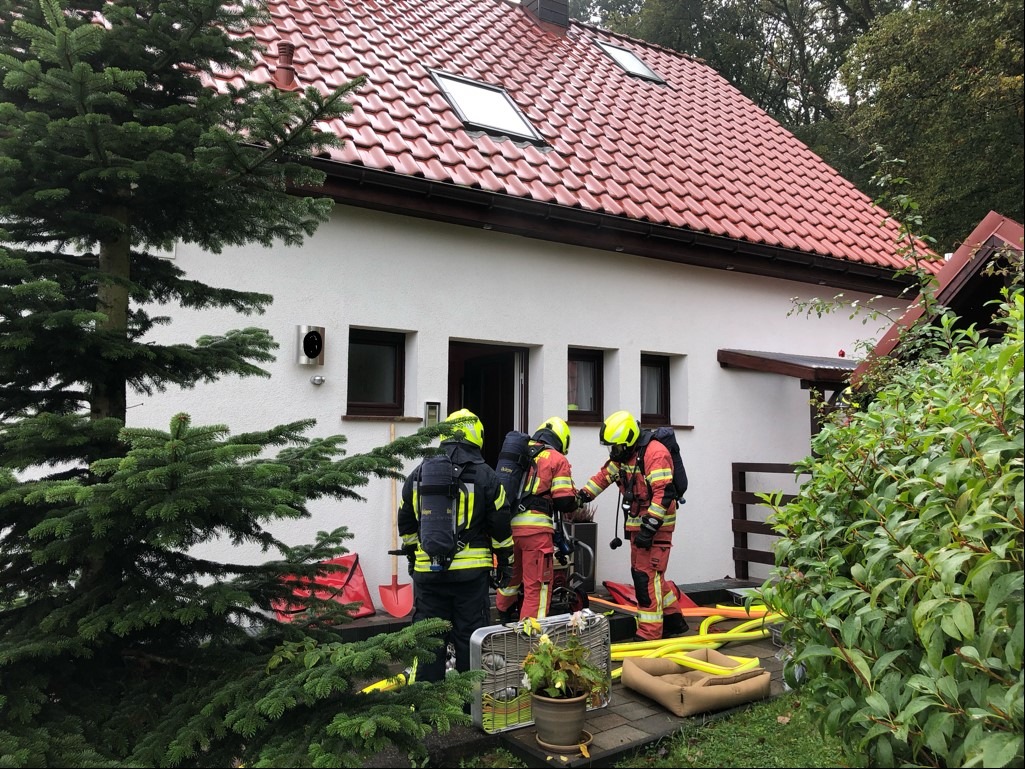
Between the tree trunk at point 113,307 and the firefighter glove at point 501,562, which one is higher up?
the tree trunk at point 113,307

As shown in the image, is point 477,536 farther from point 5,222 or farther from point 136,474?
point 5,222

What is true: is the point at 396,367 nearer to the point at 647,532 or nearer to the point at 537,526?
the point at 537,526

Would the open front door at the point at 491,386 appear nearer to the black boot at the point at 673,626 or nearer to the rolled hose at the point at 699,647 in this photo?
the black boot at the point at 673,626

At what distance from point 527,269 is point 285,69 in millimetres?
3217

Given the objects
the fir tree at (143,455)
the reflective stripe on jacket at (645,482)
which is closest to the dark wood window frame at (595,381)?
the reflective stripe on jacket at (645,482)

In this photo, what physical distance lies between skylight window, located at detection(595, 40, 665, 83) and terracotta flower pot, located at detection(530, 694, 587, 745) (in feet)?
38.1

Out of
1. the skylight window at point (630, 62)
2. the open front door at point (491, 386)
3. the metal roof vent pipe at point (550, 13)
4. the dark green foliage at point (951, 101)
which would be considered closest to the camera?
the open front door at point (491, 386)

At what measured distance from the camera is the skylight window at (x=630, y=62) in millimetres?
13234

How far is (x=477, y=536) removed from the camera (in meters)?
4.80

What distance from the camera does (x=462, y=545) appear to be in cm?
473


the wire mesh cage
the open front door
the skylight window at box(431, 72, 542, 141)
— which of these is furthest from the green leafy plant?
the skylight window at box(431, 72, 542, 141)

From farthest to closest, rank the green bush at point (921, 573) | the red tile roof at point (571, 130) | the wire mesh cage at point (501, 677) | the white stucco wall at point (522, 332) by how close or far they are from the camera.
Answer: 1. the red tile roof at point (571, 130)
2. the white stucco wall at point (522, 332)
3. the wire mesh cage at point (501, 677)
4. the green bush at point (921, 573)

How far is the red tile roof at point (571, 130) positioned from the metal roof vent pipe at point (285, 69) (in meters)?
0.15

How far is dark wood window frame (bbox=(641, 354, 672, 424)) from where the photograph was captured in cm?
917
